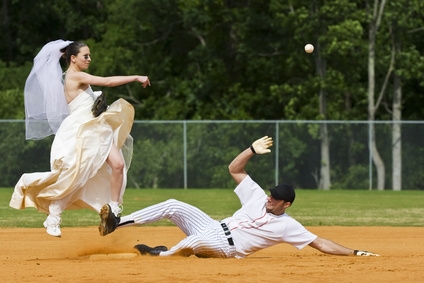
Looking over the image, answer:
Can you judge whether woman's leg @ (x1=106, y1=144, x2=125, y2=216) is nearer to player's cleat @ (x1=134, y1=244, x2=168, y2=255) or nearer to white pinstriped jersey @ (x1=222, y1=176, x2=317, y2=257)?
player's cleat @ (x1=134, y1=244, x2=168, y2=255)

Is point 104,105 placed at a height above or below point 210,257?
above

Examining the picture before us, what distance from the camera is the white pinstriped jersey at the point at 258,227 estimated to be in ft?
33.8

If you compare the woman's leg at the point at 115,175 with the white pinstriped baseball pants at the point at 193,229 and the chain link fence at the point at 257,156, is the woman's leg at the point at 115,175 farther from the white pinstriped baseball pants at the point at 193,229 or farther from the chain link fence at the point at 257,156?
the chain link fence at the point at 257,156

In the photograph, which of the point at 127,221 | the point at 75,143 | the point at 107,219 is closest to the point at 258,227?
the point at 127,221

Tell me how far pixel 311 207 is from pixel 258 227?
12300 millimetres

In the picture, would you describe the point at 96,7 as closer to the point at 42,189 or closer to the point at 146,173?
the point at 146,173

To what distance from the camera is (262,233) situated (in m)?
10.3

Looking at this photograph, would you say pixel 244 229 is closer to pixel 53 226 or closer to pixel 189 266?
pixel 189 266

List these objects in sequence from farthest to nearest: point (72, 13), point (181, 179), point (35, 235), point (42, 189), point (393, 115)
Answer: point (72, 13)
point (393, 115)
point (181, 179)
point (35, 235)
point (42, 189)

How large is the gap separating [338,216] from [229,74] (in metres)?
18.6

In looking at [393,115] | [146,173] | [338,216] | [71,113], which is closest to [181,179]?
[146,173]

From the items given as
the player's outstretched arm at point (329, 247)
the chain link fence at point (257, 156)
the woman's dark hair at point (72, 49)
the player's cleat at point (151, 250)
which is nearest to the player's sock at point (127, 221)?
the player's cleat at point (151, 250)

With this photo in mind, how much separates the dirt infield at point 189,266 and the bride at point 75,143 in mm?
576

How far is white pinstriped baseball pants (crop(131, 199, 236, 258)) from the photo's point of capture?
10.4m
